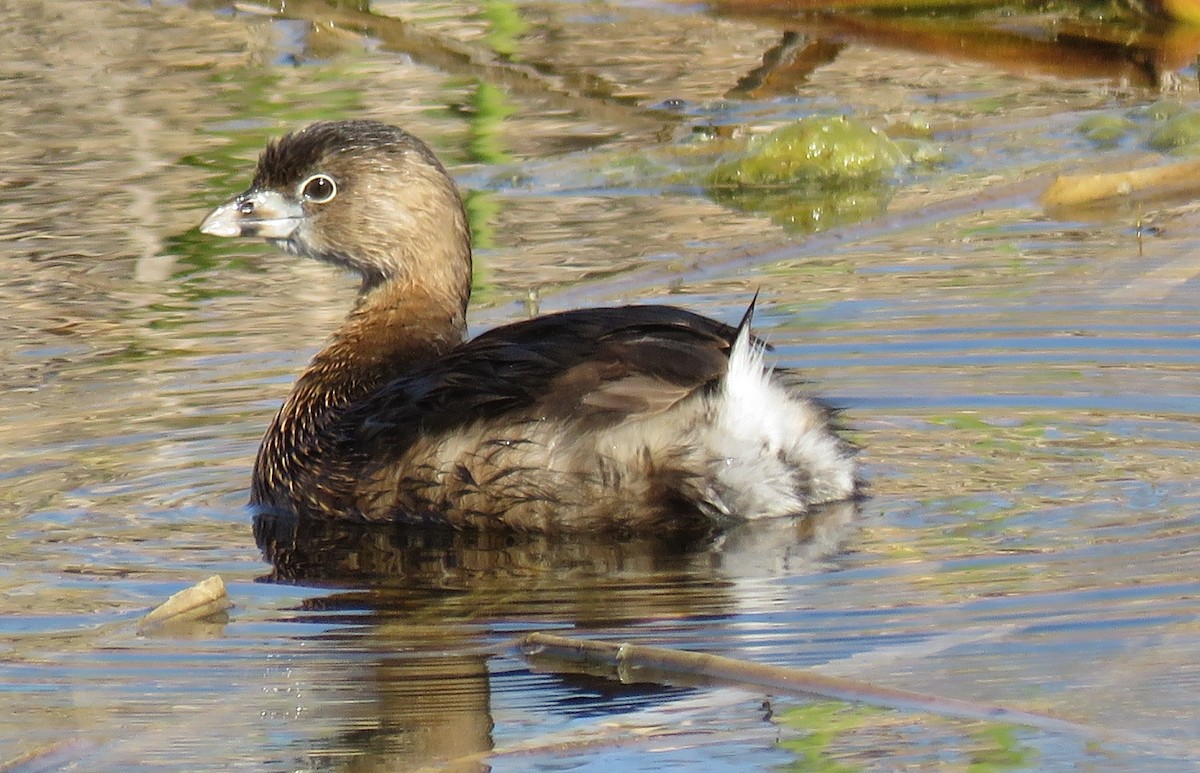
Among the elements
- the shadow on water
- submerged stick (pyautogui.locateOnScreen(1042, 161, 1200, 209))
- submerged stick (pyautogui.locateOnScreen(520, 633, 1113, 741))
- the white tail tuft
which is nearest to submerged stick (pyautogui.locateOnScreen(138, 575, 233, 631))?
the shadow on water

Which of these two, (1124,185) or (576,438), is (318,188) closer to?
(576,438)

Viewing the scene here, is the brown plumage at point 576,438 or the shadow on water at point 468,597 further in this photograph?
the brown plumage at point 576,438

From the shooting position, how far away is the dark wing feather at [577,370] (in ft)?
16.8

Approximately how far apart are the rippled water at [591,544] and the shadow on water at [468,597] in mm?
14

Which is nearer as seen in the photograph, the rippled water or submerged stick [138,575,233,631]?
the rippled water

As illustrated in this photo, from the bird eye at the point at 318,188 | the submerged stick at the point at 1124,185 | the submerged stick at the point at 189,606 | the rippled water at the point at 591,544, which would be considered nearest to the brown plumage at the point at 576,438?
the rippled water at the point at 591,544

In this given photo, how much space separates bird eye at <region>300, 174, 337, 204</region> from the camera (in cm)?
646

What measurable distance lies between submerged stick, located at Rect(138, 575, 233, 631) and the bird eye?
207 centimetres

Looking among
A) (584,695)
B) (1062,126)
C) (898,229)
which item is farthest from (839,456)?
(1062,126)

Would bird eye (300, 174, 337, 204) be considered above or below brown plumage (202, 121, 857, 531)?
above

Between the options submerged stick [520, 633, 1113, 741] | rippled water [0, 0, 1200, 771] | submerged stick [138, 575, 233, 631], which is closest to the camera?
submerged stick [520, 633, 1113, 741]

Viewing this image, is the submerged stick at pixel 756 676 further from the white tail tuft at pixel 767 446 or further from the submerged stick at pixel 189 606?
the white tail tuft at pixel 767 446

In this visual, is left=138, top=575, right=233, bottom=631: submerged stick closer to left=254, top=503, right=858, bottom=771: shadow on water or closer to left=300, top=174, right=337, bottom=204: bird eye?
left=254, top=503, right=858, bottom=771: shadow on water

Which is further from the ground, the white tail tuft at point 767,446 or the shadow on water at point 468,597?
the white tail tuft at point 767,446
